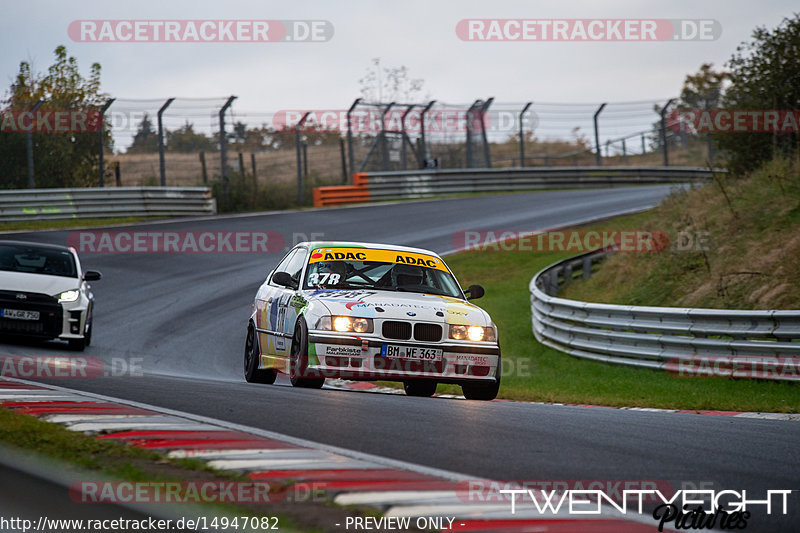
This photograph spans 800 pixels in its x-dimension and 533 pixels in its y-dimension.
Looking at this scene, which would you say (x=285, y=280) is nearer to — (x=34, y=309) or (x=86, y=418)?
(x=86, y=418)

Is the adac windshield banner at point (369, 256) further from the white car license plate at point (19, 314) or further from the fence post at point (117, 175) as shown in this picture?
the fence post at point (117, 175)

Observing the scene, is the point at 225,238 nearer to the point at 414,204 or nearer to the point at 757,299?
the point at 414,204

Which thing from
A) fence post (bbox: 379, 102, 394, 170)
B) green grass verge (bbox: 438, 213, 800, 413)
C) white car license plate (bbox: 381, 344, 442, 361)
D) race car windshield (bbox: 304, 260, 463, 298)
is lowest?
green grass verge (bbox: 438, 213, 800, 413)

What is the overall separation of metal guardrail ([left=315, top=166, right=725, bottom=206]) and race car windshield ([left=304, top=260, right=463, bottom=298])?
21624mm

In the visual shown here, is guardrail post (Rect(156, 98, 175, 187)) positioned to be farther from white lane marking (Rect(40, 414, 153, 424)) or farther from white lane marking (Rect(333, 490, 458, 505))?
white lane marking (Rect(333, 490, 458, 505))

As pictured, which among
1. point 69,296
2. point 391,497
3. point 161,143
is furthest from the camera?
point 161,143

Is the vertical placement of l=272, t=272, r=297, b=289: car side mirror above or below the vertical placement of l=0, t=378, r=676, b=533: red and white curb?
above

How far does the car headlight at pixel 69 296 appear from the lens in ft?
43.8

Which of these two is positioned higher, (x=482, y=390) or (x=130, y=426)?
(x=130, y=426)

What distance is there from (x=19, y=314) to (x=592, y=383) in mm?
7506

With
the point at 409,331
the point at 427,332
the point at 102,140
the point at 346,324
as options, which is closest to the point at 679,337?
the point at 427,332

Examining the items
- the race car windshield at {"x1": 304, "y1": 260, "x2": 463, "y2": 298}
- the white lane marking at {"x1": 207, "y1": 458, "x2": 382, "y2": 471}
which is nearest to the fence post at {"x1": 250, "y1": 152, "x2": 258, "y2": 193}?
the race car windshield at {"x1": 304, "y1": 260, "x2": 463, "y2": 298}

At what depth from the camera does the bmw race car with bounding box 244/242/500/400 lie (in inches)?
336

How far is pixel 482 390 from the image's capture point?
9219mm
